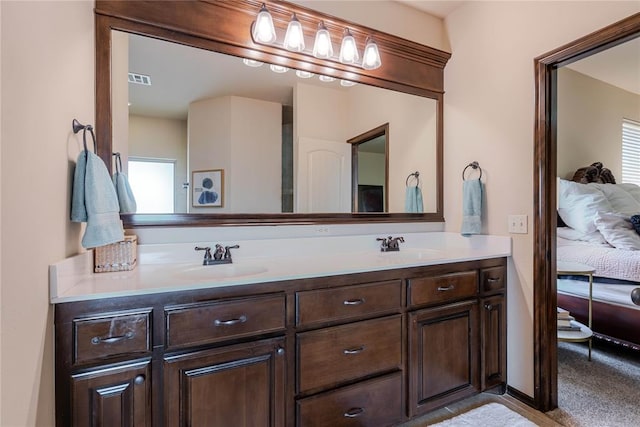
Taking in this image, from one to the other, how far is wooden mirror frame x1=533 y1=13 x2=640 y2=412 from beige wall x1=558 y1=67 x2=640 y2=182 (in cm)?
227

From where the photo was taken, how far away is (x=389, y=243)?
2.26m

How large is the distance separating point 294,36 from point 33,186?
4.95 ft

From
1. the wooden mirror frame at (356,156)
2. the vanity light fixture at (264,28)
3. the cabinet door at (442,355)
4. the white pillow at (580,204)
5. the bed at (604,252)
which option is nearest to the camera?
the cabinet door at (442,355)

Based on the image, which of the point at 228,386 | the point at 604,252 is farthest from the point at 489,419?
the point at 604,252

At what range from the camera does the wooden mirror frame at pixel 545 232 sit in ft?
6.13

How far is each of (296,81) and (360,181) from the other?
31.0 inches

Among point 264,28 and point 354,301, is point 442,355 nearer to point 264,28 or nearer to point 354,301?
point 354,301

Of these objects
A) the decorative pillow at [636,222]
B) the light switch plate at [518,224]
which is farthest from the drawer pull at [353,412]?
the decorative pillow at [636,222]

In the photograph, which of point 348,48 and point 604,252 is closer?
point 348,48

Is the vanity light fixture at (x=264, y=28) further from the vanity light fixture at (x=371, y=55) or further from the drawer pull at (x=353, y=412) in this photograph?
the drawer pull at (x=353, y=412)

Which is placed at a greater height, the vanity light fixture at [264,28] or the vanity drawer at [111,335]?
the vanity light fixture at [264,28]

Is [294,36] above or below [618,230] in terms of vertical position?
above

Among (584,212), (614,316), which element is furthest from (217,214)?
(584,212)

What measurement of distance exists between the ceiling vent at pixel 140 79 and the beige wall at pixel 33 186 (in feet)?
1.36
